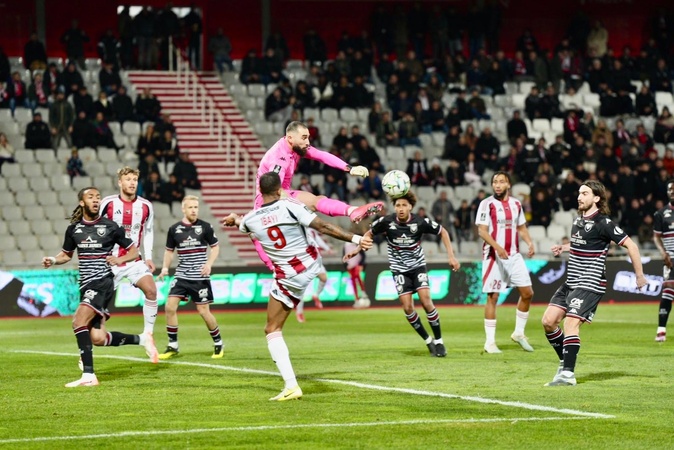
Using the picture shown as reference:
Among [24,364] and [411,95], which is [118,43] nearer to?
[411,95]

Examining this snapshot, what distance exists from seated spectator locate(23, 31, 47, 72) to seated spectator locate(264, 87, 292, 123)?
6211mm

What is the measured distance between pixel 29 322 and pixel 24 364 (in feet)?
32.2

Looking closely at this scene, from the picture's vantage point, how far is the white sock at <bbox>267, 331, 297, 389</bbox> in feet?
37.6

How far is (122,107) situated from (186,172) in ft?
9.09

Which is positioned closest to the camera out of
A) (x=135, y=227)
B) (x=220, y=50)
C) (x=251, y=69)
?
(x=135, y=227)

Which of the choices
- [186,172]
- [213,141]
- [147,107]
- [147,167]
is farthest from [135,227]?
[213,141]

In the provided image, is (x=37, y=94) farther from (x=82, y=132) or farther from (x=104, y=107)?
(x=82, y=132)

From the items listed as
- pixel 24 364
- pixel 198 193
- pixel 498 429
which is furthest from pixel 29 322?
pixel 498 429

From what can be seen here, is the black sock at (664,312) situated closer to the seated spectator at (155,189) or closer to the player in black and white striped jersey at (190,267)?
the player in black and white striped jersey at (190,267)

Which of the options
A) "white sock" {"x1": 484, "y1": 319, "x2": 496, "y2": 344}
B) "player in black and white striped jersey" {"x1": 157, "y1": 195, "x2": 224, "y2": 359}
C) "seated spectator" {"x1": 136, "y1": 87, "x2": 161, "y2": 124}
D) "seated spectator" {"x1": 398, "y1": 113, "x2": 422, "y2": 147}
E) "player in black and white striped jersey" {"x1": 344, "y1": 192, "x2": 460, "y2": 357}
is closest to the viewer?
"player in black and white striped jersey" {"x1": 344, "y1": 192, "x2": 460, "y2": 357}

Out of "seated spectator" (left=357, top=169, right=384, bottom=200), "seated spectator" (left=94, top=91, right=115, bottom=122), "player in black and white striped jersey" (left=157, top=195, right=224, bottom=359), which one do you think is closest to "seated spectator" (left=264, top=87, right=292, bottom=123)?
"seated spectator" (left=357, top=169, right=384, bottom=200)

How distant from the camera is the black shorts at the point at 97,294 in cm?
1319

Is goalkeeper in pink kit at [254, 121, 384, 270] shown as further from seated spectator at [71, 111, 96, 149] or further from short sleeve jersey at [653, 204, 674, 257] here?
seated spectator at [71, 111, 96, 149]

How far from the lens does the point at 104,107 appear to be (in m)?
31.8
